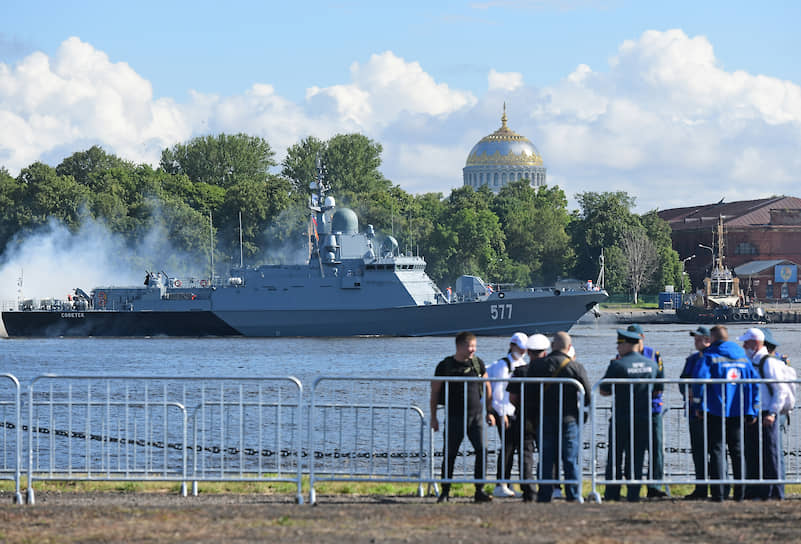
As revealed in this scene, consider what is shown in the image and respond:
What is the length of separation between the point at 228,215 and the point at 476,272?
55.9 ft

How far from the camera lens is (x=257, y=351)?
49.2 metres

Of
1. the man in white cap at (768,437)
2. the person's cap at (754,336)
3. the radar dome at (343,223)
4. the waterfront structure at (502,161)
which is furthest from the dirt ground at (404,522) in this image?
the waterfront structure at (502,161)

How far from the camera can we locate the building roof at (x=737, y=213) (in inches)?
4208

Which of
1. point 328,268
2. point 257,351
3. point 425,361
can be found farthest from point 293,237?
point 425,361

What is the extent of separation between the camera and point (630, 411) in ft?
36.8

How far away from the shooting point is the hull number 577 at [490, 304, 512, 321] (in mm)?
57406

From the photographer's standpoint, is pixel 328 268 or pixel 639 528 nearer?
pixel 639 528

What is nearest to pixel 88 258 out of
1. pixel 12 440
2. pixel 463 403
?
pixel 12 440

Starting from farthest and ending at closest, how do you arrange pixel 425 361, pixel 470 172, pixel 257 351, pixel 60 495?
pixel 470 172
pixel 257 351
pixel 425 361
pixel 60 495

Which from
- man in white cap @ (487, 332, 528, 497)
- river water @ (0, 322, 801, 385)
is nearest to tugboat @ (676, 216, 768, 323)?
river water @ (0, 322, 801, 385)

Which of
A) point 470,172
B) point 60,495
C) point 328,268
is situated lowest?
point 60,495

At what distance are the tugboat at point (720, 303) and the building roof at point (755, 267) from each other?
1026 millimetres

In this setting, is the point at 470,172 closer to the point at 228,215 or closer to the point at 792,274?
the point at 792,274

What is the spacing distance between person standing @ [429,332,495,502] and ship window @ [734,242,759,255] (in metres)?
97.3
